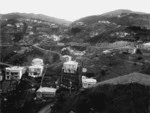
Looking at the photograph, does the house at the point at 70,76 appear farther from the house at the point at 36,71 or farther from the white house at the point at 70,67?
the house at the point at 36,71

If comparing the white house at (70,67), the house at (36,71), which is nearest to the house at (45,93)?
the white house at (70,67)

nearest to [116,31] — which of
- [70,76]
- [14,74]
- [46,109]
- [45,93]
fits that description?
[70,76]

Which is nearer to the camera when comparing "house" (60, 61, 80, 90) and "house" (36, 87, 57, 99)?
"house" (36, 87, 57, 99)

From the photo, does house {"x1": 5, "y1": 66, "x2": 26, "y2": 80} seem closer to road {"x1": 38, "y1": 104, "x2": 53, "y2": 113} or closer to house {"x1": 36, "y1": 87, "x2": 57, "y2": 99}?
house {"x1": 36, "y1": 87, "x2": 57, "y2": 99}

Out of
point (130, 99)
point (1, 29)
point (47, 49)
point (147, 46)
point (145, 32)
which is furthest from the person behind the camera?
point (1, 29)

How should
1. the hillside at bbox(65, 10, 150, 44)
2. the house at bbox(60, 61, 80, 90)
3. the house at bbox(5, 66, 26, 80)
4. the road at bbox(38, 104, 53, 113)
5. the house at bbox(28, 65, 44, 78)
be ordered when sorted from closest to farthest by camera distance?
the road at bbox(38, 104, 53, 113) < the house at bbox(60, 61, 80, 90) < the house at bbox(5, 66, 26, 80) < the house at bbox(28, 65, 44, 78) < the hillside at bbox(65, 10, 150, 44)

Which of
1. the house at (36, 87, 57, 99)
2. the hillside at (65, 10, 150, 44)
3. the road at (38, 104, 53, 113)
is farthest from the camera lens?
the hillside at (65, 10, 150, 44)

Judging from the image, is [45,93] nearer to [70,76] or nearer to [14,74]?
[70,76]

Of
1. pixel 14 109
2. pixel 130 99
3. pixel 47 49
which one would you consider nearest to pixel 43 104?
pixel 14 109

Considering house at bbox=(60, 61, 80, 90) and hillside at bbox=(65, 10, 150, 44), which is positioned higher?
hillside at bbox=(65, 10, 150, 44)

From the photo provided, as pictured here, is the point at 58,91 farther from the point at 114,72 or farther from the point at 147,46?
the point at 147,46

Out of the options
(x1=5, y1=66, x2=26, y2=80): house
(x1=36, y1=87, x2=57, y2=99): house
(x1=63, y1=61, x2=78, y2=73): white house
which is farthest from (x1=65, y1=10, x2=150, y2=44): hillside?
(x1=36, y1=87, x2=57, y2=99): house
